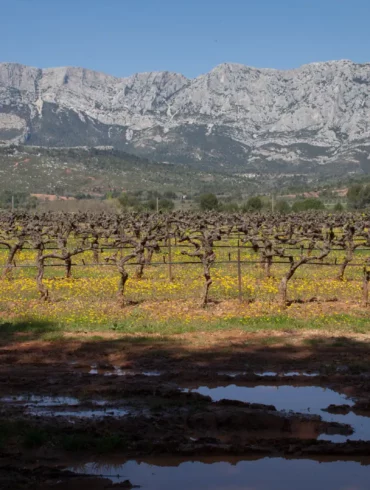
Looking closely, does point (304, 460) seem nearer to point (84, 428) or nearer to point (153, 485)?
point (153, 485)

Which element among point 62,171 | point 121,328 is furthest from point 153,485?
point 62,171

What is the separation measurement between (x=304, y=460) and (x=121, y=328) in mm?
10879

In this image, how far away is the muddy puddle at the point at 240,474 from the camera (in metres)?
9.68

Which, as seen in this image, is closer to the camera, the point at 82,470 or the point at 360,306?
the point at 82,470

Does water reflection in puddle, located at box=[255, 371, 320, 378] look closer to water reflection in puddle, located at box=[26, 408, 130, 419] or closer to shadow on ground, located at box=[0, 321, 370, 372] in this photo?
shadow on ground, located at box=[0, 321, 370, 372]

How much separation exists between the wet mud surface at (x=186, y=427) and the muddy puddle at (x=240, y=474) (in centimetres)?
1

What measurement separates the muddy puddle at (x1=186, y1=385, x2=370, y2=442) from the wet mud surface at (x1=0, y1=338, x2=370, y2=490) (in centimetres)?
2

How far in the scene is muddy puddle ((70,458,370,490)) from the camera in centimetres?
968

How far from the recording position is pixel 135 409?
12.3 meters

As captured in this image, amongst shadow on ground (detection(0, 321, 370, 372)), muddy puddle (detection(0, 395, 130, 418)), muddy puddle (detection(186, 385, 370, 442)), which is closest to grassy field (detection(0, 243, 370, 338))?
shadow on ground (detection(0, 321, 370, 372))

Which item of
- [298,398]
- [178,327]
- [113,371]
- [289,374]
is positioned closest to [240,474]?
[298,398]

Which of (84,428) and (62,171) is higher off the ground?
(62,171)

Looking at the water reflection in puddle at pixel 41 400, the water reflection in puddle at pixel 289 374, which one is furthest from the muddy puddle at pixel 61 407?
the water reflection in puddle at pixel 289 374

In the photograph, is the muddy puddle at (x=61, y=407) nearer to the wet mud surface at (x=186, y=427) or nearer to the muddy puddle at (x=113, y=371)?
the wet mud surface at (x=186, y=427)
